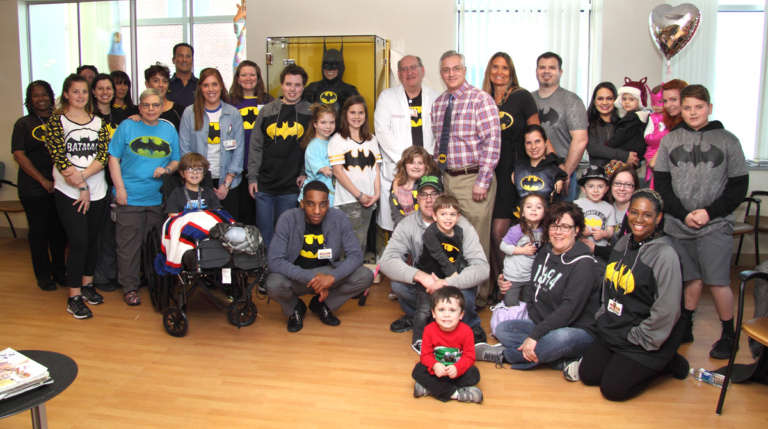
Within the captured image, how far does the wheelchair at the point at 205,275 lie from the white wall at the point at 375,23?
2150 millimetres

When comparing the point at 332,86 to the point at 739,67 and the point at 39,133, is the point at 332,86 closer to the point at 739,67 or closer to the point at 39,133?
the point at 39,133

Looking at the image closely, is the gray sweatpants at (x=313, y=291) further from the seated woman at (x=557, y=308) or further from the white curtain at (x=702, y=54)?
the white curtain at (x=702, y=54)

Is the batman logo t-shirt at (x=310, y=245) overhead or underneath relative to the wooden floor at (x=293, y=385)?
overhead

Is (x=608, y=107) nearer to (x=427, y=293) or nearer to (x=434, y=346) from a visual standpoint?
(x=427, y=293)

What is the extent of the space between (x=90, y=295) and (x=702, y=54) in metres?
5.54

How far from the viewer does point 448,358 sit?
9.40ft

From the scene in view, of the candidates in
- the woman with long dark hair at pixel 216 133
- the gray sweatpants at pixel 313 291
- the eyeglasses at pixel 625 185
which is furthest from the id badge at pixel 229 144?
the eyeglasses at pixel 625 185

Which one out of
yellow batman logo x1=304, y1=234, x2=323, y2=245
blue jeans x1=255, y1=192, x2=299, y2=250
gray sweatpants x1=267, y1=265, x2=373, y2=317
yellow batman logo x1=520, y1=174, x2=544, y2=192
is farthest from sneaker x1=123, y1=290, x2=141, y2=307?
yellow batman logo x1=520, y1=174, x2=544, y2=192

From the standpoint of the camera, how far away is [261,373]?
3.15m

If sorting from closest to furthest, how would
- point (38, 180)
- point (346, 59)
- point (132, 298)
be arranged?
1. point (132, 298)
2. point (38, 180)
3. point (346, 59)

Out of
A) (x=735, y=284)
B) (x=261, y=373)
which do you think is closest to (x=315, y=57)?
(x=261, y=373)

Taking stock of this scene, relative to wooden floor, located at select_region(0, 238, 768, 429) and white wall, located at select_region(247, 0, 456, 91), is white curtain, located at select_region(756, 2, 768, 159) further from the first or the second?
white wall, located at select_region(247, 0, 456, 91)

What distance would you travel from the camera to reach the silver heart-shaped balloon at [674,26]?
4875mm

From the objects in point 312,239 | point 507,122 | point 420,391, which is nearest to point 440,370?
point 420,391
